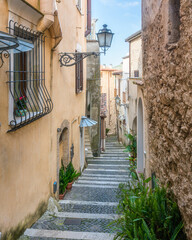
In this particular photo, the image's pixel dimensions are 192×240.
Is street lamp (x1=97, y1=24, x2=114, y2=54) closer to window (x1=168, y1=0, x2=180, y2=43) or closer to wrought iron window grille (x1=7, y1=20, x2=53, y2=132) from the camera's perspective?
wrought iron window grille (x1=7, y1=20, x2=53, y2=132)

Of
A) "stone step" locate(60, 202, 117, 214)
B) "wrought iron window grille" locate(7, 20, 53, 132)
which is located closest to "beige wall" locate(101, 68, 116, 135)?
"stone step" locate(60, 202, 117, 214)

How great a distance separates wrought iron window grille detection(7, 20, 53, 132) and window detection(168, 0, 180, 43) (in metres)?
Result: 2.07

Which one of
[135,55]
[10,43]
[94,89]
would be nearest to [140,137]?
[10,43]

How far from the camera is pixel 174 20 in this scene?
3.91 metres

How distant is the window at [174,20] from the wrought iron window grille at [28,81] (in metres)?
2.07

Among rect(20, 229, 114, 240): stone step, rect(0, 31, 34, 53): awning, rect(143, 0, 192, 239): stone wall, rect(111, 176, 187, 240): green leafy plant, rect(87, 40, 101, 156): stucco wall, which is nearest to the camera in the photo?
rect(0, 31, 34, 53): awning

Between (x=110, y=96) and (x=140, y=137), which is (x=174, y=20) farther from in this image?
(x=110, y=96)

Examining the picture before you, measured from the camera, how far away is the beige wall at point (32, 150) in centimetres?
405

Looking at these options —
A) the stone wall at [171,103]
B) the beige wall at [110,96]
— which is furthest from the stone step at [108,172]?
the beige wall at [110,96]

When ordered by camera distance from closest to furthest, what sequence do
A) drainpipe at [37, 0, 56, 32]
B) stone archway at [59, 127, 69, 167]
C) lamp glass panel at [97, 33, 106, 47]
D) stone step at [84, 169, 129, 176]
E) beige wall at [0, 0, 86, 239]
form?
beige wall at [0, 0, 86, 239] < drainpipe at [37, 0, 56, 32] < lamp glass panel at [97, 33, 106, 47] < stone archway at [59, 127, 69, 167] < stone step at [84, 169, 129, 176]

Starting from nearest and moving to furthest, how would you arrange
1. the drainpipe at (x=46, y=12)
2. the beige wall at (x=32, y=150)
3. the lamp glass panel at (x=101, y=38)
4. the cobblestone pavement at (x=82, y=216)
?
the beige wall at (x=32, y=150) < the cobblestone pavement at (x=82, y=216) < the drainpipe at (x=46, y=12) < the lamp glass panel at (x=101, y=38)

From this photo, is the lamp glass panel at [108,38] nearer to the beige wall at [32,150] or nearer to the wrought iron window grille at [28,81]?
the beige wall at [32,150]

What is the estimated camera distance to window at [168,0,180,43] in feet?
12.8

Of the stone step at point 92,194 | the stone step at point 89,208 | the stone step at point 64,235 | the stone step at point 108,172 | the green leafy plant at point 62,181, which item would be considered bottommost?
the stone step at point 108,172
